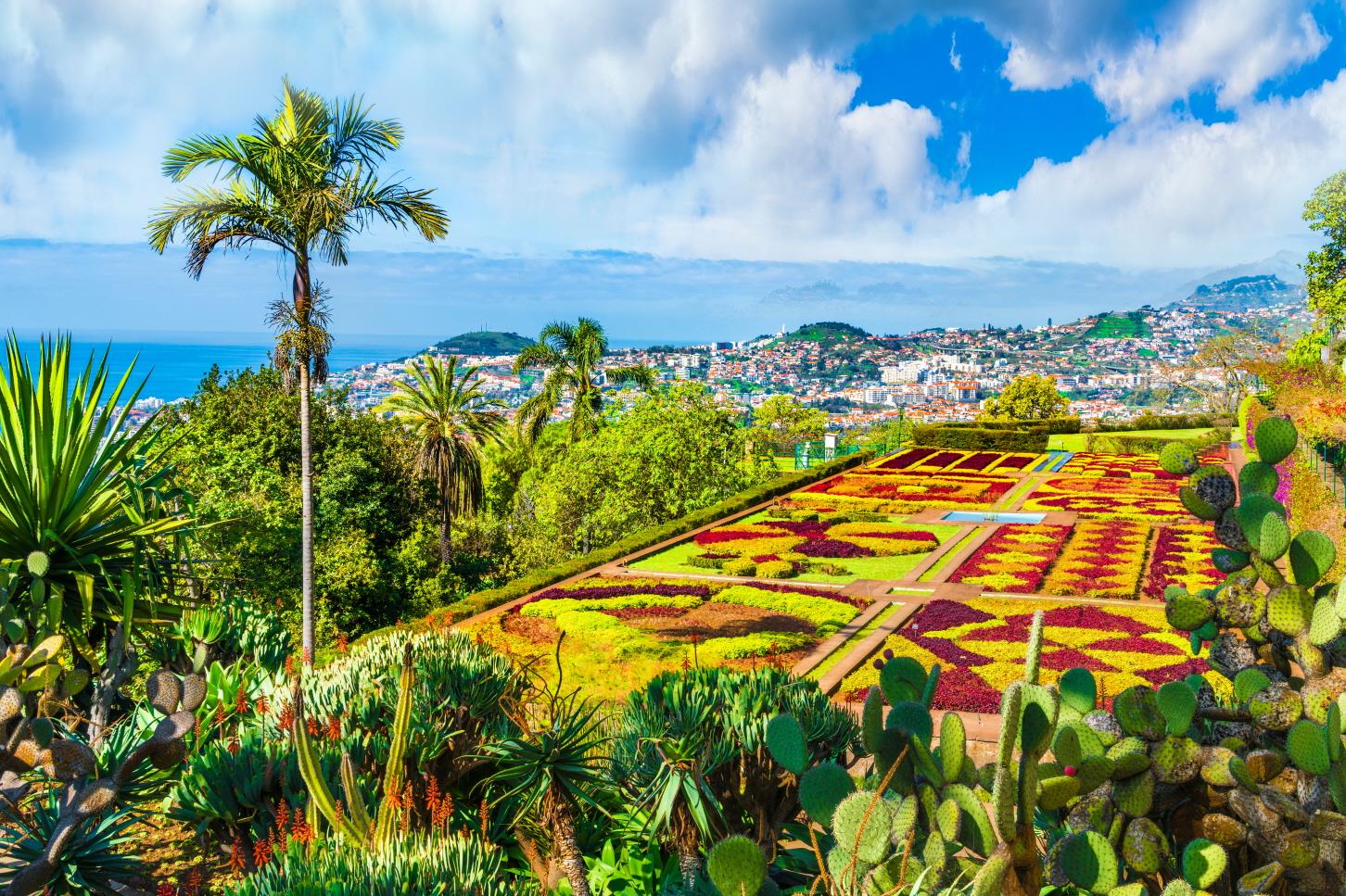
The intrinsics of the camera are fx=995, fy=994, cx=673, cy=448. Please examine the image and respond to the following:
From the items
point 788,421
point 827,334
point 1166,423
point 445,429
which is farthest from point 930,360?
point 445,429

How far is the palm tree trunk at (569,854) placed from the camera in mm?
4477

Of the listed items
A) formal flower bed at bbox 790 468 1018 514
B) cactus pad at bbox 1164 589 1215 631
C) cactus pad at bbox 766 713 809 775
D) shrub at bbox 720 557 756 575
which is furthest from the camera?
formal flower bed at bbox 790 468 1018 514

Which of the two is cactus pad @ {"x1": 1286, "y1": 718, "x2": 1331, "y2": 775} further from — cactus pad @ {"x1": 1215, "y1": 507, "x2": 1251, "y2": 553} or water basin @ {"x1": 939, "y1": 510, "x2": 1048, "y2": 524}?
water basin @ {"x1": 939, "y1": 510, "x2": 1048, "y2": 524}

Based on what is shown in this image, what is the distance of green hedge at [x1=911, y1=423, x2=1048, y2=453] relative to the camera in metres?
43.3

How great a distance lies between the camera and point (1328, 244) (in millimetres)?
32688

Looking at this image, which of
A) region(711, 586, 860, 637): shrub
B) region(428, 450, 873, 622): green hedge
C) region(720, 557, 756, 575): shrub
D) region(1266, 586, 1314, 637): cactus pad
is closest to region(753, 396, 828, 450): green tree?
region(428, 450, 873, 622): green hedge

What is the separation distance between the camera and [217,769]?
5688mm

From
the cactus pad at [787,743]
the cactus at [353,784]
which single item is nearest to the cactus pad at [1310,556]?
the cactus pad at [787,743]

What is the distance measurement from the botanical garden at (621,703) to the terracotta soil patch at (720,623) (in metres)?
0.09

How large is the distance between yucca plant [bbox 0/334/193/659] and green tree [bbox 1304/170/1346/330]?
34063 millimetres

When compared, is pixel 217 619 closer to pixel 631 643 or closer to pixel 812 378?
pixel 631 643

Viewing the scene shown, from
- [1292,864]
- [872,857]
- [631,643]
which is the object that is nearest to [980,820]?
[872,857]

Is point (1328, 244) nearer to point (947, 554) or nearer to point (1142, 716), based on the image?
point (947, 554)

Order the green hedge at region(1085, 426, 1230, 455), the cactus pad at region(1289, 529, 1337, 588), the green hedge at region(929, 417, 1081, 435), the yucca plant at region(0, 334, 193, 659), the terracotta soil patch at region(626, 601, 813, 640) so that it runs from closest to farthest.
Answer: the cactus pad at region(1289, 529, 1337, 588)
the yucca plant at region(0, 334, 193, 659)
the terracotta soil patch at region(626, 601, 813, 640)
the green hedge at region(1085, 426, 1230, 455)
the green hedge at region(929, 417, 1081, 435)
